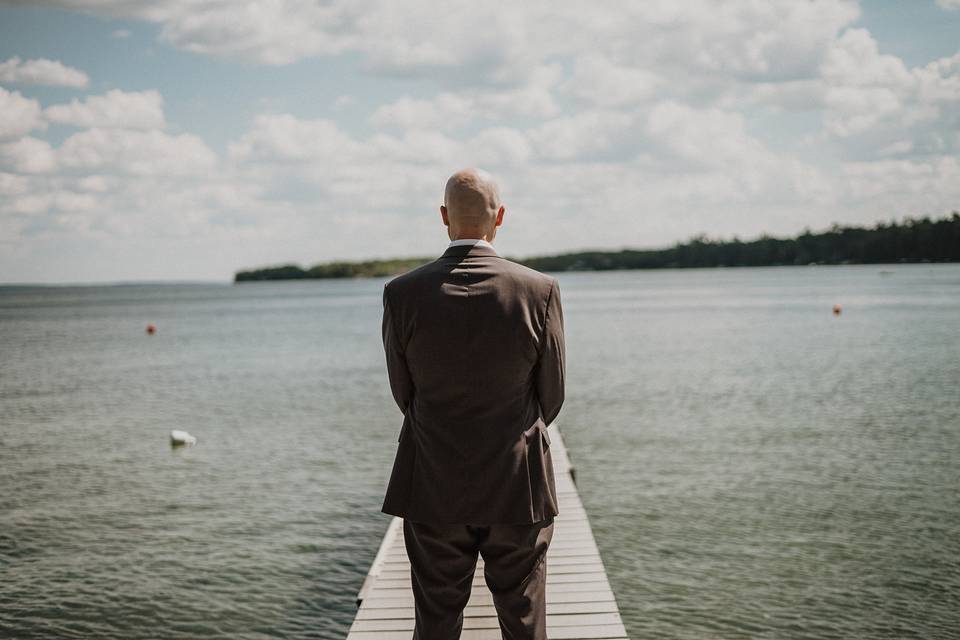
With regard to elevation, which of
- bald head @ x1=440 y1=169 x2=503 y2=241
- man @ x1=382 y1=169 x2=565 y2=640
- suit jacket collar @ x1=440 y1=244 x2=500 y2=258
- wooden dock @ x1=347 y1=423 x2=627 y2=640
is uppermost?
bald head @ x1=440 y1=169 x2=503 y2=241

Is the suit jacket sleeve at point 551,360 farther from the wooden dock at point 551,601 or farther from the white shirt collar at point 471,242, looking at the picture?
the wooden dock at point 551,601

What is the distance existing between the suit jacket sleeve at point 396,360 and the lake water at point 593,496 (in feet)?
20.6

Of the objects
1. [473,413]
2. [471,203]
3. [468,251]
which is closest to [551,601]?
[473,413]

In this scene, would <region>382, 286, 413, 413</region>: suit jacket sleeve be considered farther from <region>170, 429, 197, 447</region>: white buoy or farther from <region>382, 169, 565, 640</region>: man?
<region>170, 429, 197, 447</region>: white buoy

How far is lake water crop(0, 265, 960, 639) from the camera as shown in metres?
9.21

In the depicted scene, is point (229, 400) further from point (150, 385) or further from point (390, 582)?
point (390, 582)

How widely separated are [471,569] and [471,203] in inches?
59.5

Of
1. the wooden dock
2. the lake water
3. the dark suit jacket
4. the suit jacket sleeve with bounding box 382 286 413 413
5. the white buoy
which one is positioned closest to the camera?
the dark suit jacket

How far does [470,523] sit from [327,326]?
60679mm

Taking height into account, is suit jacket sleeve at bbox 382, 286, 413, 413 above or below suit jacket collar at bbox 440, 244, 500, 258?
below

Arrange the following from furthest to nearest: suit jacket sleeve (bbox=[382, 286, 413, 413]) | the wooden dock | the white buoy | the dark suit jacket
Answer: the white buoy, the wooden dock, suit jacket sleeve (bbox=[382, 286, 413, 413]), the dark suit jacket

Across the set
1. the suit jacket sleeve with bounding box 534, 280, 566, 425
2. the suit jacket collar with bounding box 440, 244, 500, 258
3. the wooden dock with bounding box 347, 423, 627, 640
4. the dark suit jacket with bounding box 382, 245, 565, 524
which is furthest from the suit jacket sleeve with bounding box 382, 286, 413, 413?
the wooden dock with bounding box 347, 423, 627, 640

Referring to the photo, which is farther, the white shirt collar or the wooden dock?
the wooden dock

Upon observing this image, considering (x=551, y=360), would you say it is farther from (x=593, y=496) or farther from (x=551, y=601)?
(x=593, y=496)
